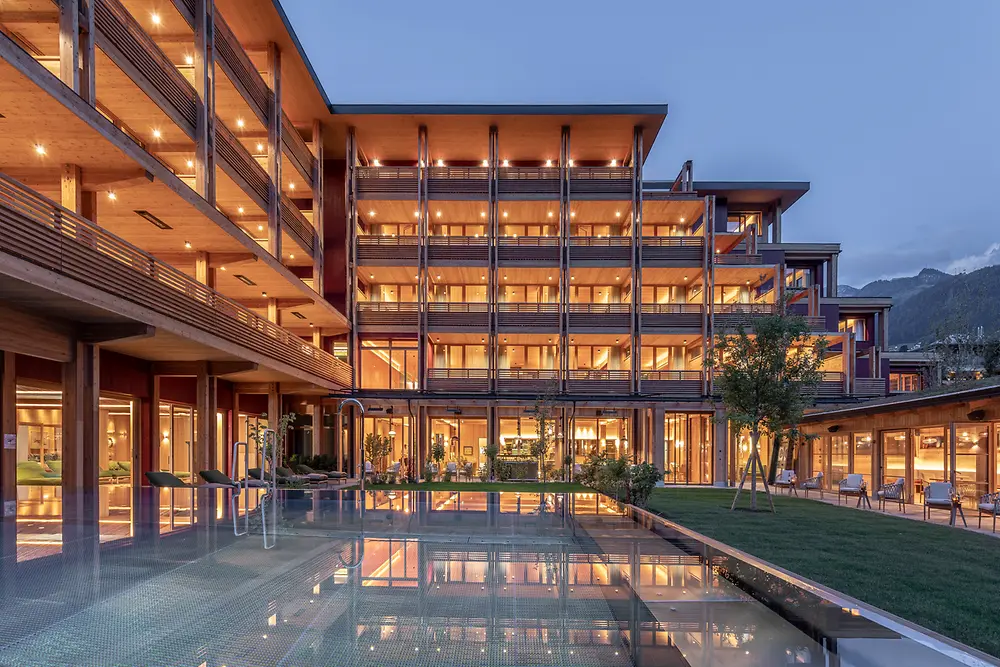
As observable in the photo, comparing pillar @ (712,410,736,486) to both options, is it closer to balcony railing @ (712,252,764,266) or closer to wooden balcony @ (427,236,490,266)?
balcony railing @ (712,252,764,266)

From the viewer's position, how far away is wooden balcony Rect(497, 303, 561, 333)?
27797 millimetres

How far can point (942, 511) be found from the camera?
16188mm

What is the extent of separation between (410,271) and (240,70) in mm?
11065

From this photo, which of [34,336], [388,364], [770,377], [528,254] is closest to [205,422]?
[34,336]

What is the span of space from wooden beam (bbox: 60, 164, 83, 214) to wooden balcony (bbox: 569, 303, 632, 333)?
63.0 feet

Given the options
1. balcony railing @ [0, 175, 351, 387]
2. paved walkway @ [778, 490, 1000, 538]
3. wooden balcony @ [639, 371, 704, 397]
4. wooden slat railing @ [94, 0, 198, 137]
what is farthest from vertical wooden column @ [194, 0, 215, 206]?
paved walkway @ [778, 490, 1000, 538]

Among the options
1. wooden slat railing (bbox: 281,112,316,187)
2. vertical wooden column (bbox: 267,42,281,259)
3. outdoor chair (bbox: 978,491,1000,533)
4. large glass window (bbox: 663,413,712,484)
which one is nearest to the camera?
outdoor chair (bbox: 978,491,1000,533)

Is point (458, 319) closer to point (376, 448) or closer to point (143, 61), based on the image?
point (376, 448)

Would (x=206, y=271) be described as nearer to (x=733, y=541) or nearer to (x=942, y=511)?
(x=733, y=541)

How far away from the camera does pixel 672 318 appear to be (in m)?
27.8

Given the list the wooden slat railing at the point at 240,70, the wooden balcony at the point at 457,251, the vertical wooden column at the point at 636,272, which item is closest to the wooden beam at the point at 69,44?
the wooden slat railing at the point at 240,70

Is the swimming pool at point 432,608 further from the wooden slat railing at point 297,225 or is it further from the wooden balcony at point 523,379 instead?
the wooden balcony at point 523,379

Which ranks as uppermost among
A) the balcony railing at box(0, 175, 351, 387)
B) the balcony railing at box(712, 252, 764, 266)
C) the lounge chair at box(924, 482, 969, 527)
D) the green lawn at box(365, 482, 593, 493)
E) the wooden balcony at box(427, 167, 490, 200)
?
the wooden balcony at box(427, 167, 490, 200)

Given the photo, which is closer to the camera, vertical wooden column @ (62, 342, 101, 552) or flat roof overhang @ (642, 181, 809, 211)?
vertical wooden column @ (62, 342, 101, 552)
